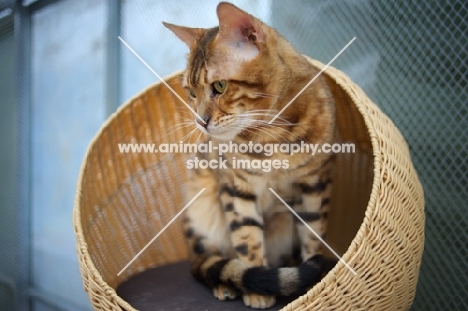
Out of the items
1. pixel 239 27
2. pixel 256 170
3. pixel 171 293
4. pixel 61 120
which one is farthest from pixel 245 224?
pixel 61 120

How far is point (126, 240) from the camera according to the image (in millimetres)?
1267

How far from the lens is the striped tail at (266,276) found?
0.88 metres

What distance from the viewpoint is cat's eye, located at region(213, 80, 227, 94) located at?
0.92m

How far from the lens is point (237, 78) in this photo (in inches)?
35.7

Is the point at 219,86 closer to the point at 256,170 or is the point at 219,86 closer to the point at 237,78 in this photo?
the point at 237,78

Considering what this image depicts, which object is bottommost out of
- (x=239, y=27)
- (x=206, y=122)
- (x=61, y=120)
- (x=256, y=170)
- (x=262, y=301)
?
(x=262, y=301)

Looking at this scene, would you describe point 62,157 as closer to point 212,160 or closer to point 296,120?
point 212,160

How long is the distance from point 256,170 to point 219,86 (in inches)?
8.7

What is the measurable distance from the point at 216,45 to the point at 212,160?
0.34 metres

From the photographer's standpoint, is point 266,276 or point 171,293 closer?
point 266,276

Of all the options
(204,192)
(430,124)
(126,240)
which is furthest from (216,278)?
(430,124)

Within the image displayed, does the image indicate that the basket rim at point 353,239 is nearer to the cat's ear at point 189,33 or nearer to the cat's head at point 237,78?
the cat's head at point 237,78

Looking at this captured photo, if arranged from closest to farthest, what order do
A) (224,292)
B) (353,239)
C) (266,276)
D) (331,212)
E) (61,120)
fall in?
(353,239) → (266,276) → (224,292) → (331,212) → (61,120)

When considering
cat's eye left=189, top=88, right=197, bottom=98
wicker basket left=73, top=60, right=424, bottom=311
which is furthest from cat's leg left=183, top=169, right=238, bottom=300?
cat's eye left=189, top=88, right=197, bottom=98
